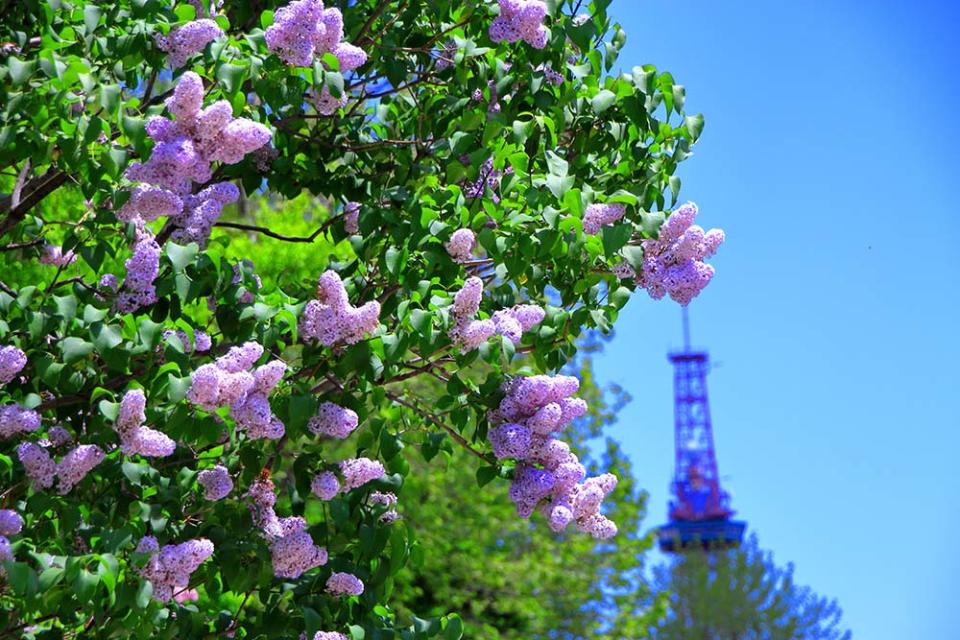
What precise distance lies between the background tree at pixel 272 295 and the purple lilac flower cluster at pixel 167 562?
1 centimetres

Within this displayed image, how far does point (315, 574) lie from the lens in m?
6.02

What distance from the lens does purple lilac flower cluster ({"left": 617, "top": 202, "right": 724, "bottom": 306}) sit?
5406 millimetres

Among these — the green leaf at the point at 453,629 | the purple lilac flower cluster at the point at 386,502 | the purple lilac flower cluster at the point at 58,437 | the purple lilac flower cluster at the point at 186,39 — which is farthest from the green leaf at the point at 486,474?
the purple lilac flower cluster at the point at 186,39

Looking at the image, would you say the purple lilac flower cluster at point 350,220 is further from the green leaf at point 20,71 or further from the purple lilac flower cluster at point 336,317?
the green leaf at point 20,71

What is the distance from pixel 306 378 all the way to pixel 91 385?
2.84 feet

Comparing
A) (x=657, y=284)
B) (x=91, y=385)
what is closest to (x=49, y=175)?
(x=91, y=385)

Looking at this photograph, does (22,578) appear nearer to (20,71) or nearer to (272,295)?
(272,295)

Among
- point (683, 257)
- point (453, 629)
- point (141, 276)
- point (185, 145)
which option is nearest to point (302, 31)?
point (185, 145)

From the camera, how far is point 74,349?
4961 mm

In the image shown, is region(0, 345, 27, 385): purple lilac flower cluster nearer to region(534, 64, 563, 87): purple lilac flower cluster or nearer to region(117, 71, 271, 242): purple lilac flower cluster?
region(117, 71, 271, 242): purple lilac flower cluster

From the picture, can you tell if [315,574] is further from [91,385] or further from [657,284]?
[657,284]

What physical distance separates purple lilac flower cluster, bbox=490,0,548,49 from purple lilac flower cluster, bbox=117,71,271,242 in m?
1.38

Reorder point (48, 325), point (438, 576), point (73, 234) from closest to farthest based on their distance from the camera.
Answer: point (48, 325) → point (73, 234) → point (438, 576)

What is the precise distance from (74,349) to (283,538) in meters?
1.18
